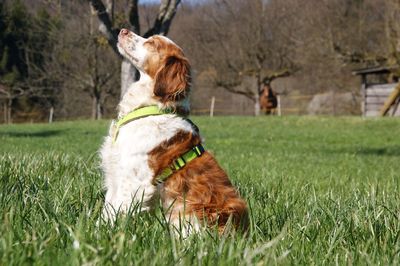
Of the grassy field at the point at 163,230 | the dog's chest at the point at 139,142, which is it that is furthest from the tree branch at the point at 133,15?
the dog's chest at the point at 139,142

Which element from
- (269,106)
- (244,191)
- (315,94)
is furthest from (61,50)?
(244,191)

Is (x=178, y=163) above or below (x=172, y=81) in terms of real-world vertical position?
below

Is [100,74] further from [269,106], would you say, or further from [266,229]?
[266,229]

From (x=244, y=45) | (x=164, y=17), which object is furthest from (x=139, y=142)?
(x=244, y=45)

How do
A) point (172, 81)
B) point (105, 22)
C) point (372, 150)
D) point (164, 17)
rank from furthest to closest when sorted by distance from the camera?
point (372, 150) < point (164, 17) < point (105, 22) < point (172, 81)

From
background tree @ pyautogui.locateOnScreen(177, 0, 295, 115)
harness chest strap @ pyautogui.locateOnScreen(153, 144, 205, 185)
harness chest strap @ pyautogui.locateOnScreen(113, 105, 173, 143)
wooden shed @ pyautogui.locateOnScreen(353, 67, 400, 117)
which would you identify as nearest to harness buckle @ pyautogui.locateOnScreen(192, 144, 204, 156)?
harness chest strap @ pyautogui.locateOnScreen(153, 144, 205, 185)

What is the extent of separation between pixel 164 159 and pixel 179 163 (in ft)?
0.44

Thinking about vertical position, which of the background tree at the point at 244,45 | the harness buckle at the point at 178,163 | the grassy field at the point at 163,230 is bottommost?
the grassy field at the point at 163,230

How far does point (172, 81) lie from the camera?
157 inches

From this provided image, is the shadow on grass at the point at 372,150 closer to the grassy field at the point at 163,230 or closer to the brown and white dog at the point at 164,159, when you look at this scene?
the grassy field at the point at 163,230

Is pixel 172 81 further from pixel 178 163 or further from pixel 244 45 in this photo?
pixel 244 45

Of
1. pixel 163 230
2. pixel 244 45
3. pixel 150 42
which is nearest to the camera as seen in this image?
pixel 163 230

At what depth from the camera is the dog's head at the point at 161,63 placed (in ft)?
13.1

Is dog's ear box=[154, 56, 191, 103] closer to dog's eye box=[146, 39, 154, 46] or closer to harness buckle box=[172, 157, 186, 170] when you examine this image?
dog's eye box=[146, 39, 154, 46]
